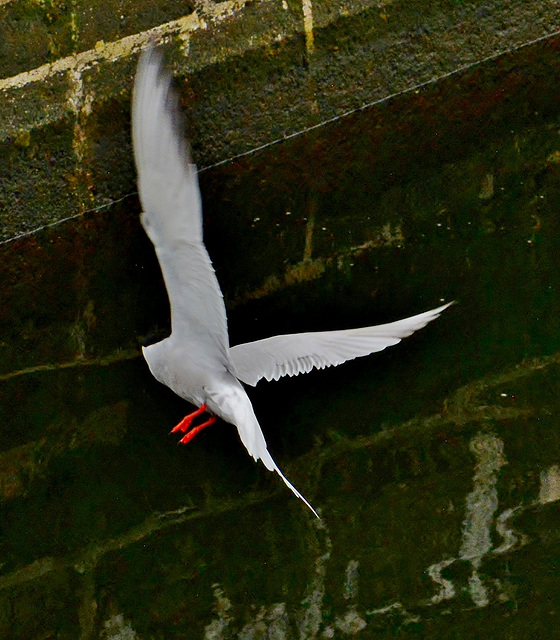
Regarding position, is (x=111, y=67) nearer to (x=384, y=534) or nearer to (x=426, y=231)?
(x=426, y=231)

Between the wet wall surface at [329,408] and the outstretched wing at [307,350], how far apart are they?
278 millimetres

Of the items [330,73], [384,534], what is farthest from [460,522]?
[330,73]

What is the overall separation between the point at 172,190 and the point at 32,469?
934 mm

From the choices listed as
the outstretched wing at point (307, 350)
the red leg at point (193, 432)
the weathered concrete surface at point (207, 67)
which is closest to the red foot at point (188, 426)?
the red leg at point (193, 432)

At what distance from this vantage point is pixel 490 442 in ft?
9.27

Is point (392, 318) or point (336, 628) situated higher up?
point (392, 318)

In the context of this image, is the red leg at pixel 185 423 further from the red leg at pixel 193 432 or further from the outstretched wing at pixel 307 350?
the outstretched wing at pixel 307 350

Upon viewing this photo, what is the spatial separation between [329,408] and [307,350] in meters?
0.34

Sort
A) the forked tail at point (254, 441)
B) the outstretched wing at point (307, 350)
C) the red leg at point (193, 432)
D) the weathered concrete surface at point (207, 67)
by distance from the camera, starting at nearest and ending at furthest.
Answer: the forked tail at point (254, 441) < the outstretched wing at point (307, 350) < the red leg at point (193, 432) < the weathered concrete surface at point (207, 67)

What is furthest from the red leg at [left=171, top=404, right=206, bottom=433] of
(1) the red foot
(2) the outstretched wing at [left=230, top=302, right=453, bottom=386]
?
(2) the outstretched wing at [left=230, top=302, right=453, bottom=386]

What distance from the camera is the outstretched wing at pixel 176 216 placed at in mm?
2541

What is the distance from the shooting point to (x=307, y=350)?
272cm

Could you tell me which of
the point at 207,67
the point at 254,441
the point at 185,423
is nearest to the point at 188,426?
the point at 185,423

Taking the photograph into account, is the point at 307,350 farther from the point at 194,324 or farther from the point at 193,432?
the point at 193,432
